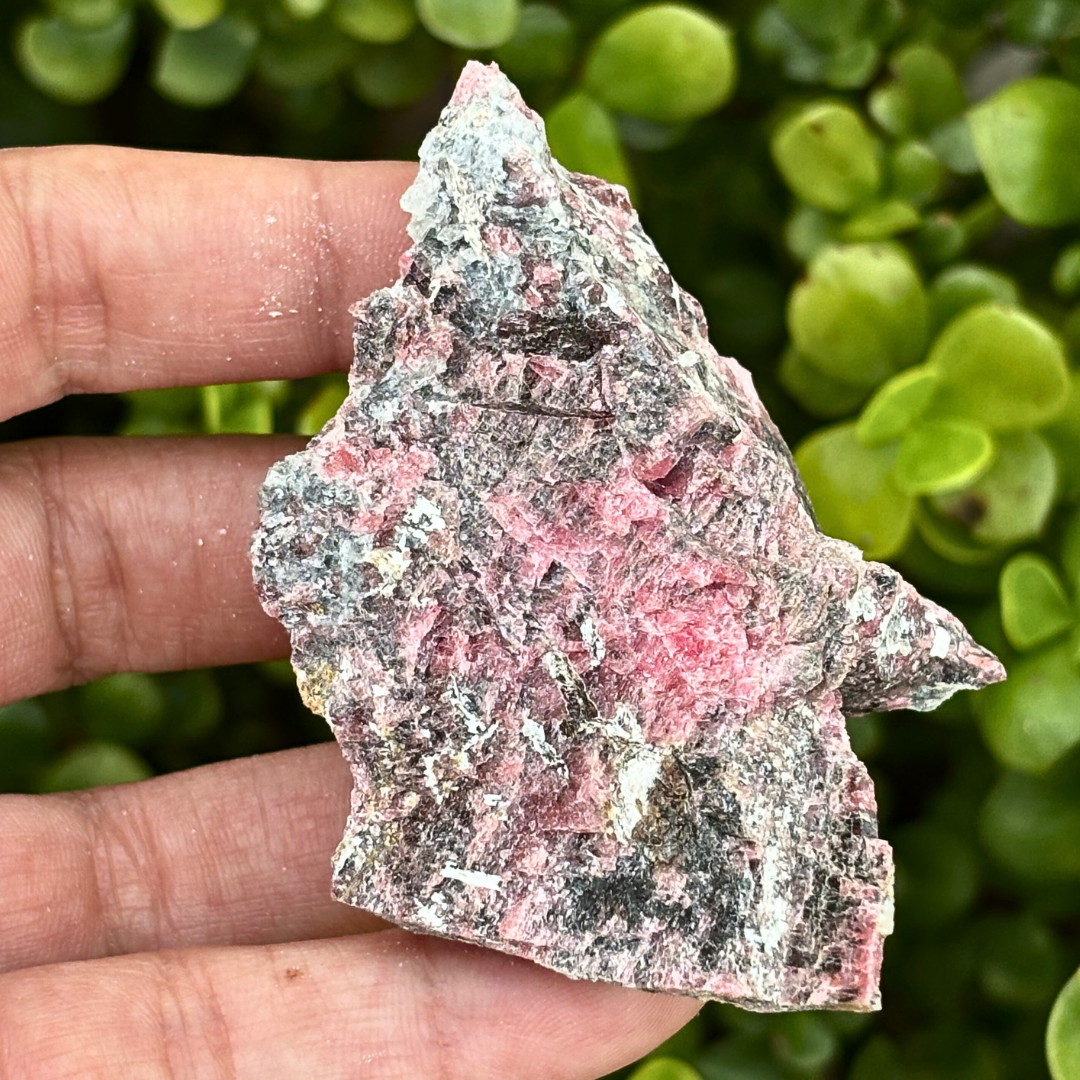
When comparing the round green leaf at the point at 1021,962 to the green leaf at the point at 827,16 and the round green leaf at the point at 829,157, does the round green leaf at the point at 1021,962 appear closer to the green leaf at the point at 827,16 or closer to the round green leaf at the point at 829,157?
the round green leaf at the point at 829,157

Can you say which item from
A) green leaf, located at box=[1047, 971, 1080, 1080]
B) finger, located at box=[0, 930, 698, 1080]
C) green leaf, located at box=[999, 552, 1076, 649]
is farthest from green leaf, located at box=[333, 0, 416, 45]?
green leaf, located at box=[1047, 971, 1080, 1080]

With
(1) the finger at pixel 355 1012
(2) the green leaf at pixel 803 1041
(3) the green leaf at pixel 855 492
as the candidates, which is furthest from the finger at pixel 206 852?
(3) the green leaf at pixel 855 492

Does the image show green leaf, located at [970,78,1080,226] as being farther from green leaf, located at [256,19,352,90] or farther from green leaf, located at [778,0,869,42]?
green leaf, located at [256,19,352,90]

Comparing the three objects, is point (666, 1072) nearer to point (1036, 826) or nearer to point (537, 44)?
point (1036, 826)

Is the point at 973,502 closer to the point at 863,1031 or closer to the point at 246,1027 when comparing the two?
the point at 863,1031

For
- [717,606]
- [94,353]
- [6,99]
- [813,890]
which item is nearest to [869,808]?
[813,890]

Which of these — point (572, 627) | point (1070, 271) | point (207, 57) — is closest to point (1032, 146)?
point (1070, 271)

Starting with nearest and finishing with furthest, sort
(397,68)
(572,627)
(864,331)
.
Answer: (572,627) < (864,331) < (397,68)
